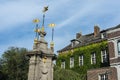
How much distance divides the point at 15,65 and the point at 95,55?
12.3 m

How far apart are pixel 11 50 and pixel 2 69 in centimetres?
278

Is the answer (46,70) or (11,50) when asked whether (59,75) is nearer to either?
(11,50)

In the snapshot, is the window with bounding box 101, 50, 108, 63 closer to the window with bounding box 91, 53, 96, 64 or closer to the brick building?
the brick building

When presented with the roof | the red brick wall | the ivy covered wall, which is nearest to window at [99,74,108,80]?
the red brick wall

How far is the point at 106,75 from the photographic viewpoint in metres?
33.1

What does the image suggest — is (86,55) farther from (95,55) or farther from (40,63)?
(40,63)

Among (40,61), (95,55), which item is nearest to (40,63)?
→ (40,61)

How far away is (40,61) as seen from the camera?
16.9 m

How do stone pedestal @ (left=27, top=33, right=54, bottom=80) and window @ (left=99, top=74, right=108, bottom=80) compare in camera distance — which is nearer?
stone pedestal @ (left=27, top=33, right=54, bottom=80)

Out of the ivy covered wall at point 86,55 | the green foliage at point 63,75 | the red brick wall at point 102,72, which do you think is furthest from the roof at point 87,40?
the green foliage at point 63,75

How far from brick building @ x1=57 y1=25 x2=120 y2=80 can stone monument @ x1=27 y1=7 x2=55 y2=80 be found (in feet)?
52.4

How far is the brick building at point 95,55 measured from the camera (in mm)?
32281

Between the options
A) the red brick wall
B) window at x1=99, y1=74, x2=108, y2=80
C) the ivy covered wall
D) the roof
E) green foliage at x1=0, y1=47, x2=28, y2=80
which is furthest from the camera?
the roof

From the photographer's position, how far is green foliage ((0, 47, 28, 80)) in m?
33.0
